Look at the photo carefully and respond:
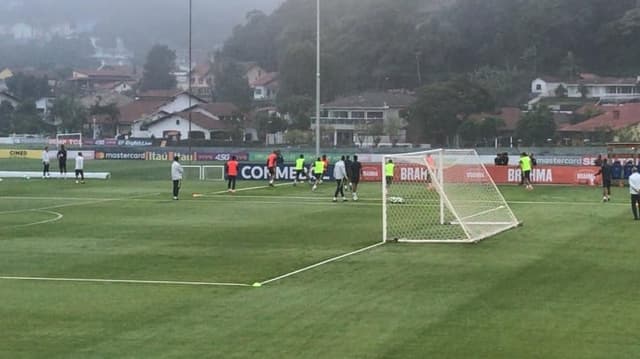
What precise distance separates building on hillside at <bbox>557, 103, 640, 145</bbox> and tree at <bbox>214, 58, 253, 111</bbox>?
198ft

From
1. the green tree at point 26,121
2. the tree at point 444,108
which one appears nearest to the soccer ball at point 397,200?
the tree at point 444,108

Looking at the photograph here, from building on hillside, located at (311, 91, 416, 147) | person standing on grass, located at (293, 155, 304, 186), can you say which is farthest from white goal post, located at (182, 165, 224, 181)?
building on hillside, located at (311, 91, 416, 147)

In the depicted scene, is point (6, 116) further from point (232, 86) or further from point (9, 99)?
point (232, 86)

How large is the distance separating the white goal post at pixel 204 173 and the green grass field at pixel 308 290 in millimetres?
25169

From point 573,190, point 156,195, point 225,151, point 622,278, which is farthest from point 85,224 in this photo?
point 225,151

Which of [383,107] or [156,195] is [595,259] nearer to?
[156,195]

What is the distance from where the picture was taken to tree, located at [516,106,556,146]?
319 ft

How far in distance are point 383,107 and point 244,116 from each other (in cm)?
1845

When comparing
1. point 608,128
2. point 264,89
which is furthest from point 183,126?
point 608,128

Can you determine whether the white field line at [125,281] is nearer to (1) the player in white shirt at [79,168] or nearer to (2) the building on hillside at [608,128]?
(1) the player in white shirt at [79,168]

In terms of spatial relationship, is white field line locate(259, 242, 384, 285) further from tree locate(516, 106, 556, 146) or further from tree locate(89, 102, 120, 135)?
tree locate(89, 102, 120, 135)

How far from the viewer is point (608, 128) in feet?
304

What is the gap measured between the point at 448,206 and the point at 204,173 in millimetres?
33986

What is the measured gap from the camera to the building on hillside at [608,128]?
90375 millimetres
